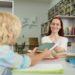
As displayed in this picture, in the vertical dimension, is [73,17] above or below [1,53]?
above

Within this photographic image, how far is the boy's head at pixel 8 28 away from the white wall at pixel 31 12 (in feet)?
19.7

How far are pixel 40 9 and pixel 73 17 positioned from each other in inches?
126

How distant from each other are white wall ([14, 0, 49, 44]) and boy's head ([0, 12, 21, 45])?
19.7ft

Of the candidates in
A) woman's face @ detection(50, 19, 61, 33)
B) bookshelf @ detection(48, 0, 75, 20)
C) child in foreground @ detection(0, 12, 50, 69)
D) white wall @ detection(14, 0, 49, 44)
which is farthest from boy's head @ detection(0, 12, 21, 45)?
white wall @ detection(14, 0, 49, 44)

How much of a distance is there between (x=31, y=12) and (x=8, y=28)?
20.3ft

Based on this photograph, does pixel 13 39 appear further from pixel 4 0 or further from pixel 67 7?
pixel 67 7

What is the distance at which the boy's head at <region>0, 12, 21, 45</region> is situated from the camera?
2.94 feet

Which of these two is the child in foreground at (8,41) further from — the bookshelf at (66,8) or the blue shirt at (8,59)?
the bookshelf at (66,8)

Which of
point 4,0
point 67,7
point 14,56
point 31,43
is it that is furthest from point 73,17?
point 14,56

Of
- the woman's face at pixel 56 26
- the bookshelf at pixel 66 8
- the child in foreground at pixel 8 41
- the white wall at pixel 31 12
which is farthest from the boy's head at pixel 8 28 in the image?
the white wall at pixel 31 12

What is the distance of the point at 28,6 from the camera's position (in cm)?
706

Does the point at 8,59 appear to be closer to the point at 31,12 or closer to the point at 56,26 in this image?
the point at 56,26

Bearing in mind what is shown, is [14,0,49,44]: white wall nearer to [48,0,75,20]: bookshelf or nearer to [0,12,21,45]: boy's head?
[48,0,75,20]: bookshelf

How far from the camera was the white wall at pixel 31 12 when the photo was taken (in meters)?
6.98
